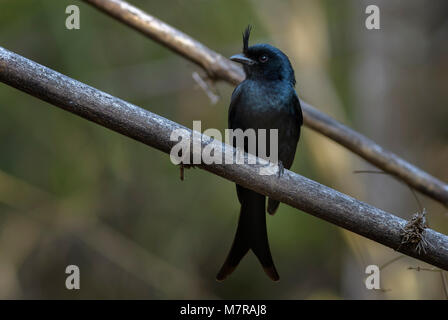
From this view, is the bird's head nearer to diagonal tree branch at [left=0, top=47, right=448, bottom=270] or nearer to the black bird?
the black bird

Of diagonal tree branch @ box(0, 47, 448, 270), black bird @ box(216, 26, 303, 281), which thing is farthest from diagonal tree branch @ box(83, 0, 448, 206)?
diagonal tree branch @ box(0, 47, 448, 270)

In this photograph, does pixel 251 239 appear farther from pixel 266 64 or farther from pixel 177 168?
pixel 177 168

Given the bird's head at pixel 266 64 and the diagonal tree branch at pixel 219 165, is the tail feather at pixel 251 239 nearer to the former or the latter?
the diagonal tree branch at pixel 219 165

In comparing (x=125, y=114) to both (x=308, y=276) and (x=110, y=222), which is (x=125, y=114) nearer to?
(x=110, y=222)

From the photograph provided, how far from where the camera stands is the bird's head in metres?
3.41

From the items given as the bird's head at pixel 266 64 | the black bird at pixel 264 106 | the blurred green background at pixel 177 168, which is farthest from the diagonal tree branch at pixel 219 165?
the blurred green background at pixel 177 168

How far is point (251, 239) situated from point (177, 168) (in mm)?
2072

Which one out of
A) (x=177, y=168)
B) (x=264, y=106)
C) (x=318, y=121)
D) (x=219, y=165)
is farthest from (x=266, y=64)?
(x=177, y=168)

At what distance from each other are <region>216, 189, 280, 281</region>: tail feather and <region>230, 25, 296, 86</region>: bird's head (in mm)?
740

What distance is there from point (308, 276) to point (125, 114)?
3.46m

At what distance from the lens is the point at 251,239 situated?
293 cm

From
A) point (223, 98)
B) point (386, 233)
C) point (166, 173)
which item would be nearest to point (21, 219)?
point (166, 173)

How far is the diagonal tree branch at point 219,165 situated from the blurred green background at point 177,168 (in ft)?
6.87

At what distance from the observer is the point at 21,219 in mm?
4520
